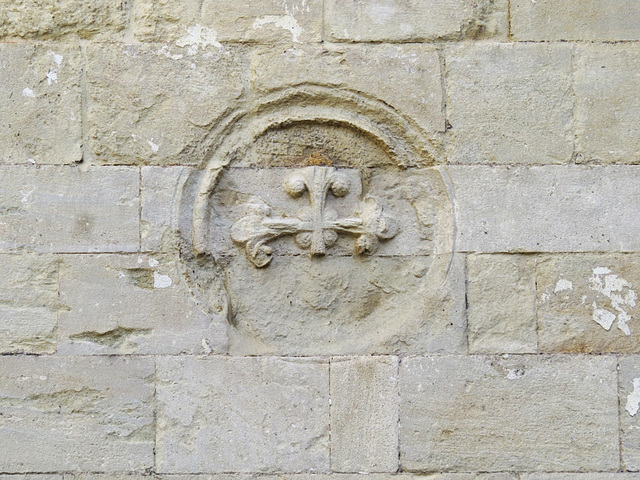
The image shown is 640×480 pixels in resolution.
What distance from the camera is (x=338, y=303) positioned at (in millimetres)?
3348

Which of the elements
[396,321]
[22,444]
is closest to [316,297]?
[396,321]

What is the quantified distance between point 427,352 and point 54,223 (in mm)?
1697

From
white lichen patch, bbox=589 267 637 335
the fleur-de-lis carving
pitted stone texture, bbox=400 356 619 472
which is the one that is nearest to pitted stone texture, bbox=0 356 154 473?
the fleur-de-lis carving

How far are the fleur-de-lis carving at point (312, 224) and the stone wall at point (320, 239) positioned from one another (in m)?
0.01

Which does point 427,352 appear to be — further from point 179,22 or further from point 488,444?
point 179,22

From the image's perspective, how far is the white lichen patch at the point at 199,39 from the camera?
329 centimetres

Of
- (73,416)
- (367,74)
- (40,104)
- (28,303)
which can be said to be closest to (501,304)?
(367,74)

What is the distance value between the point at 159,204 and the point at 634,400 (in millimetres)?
2197

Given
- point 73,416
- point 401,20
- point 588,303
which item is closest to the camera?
point 73,416

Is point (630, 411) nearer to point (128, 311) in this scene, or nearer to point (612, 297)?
point (612, 297)

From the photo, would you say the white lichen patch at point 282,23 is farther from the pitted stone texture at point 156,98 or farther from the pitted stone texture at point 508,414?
the pitted stone texture at point 508,414

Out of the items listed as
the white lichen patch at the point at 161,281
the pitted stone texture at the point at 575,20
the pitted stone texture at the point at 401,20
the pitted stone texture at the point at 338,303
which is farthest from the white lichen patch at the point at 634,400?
the white lichen patch at the point at 161,281

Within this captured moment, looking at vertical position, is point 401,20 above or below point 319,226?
above

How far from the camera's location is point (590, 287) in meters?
3.22
